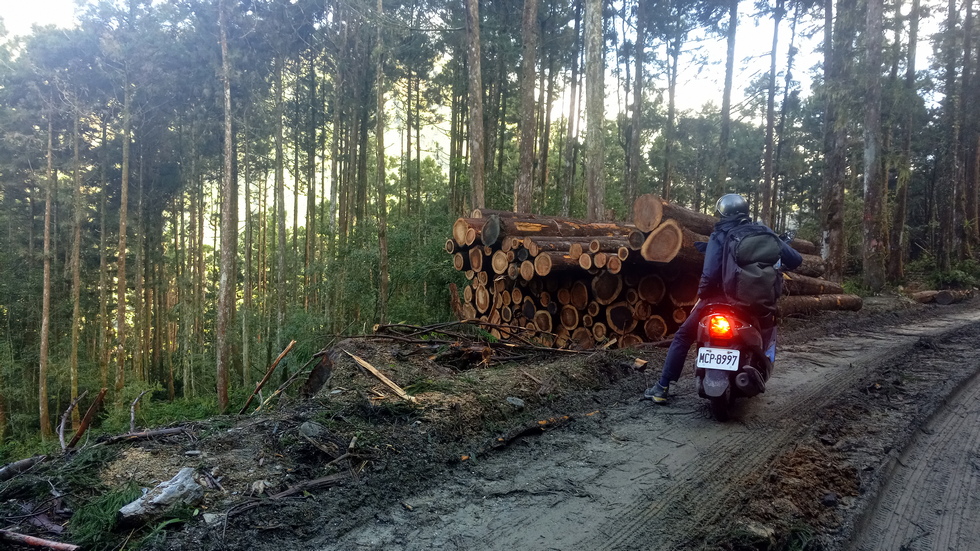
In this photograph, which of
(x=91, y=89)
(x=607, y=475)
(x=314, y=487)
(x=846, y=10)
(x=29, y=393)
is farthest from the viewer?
(x=29, y=393)

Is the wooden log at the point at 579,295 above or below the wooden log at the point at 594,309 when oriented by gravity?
above

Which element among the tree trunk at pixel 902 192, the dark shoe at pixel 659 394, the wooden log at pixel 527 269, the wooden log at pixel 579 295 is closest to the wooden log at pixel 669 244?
the wooden log at pixel 579 295

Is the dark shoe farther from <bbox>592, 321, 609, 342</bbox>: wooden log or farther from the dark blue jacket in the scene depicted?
<bbox>592, 321, 609, 342</bbox>: wooden log

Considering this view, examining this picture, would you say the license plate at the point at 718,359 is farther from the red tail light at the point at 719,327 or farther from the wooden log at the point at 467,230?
the wooden log at the point at 467,230

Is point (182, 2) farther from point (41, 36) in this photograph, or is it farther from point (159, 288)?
point (159, 288)

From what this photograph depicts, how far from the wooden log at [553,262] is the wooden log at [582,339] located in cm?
124

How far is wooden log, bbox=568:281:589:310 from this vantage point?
839cm

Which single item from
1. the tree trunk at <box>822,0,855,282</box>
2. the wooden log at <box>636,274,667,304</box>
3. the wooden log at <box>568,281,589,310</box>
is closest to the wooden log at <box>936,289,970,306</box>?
the tree trunk at <box>822,0,855,282</box>

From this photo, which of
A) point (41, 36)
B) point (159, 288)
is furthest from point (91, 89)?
point (159, 288)

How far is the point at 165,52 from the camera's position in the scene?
17344mm

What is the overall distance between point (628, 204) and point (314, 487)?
813 inches

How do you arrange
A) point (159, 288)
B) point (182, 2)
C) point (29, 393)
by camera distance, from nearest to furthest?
point (182, 2) → point (29, 393) → point (159, 288)

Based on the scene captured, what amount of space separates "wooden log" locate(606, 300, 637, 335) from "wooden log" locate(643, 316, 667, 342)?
0.74 ft

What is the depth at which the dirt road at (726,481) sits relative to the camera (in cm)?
245
